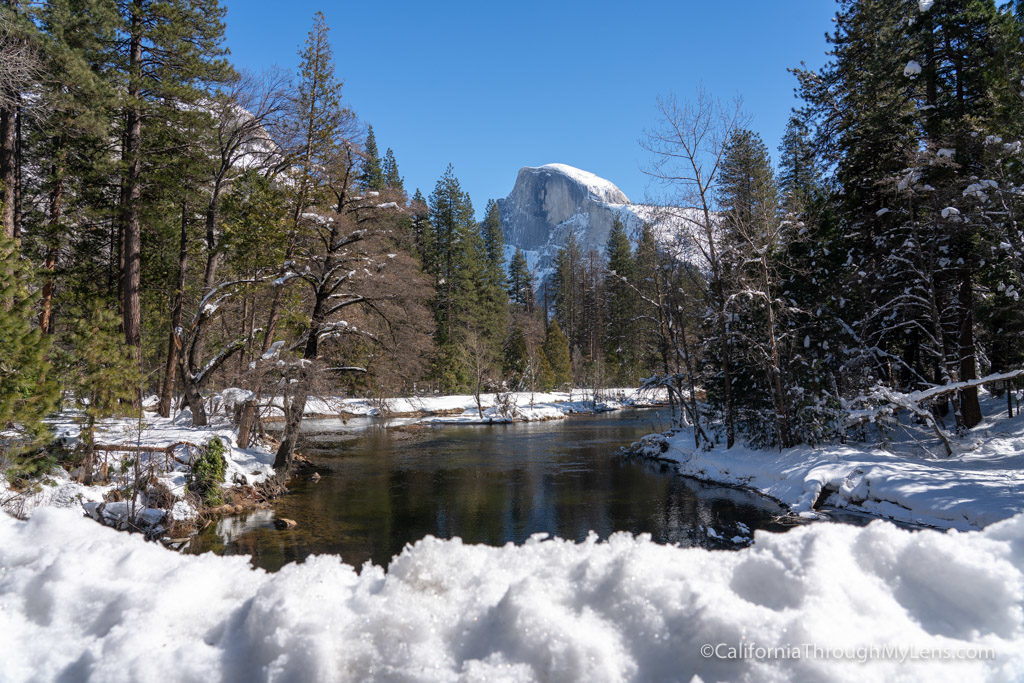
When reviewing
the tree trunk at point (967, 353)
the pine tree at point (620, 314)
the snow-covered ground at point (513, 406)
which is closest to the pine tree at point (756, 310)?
the tree trunk at point (967, 353)

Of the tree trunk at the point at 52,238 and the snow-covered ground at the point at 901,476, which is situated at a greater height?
the tree trunk at the point at 52,238

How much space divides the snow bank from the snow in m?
171

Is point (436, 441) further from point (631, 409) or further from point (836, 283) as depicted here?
point (631, 409)

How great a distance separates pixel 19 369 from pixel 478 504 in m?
8.84

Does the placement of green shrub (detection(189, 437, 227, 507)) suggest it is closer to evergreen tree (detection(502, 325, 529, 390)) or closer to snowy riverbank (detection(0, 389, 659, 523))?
snowy riverbank (detection(0, 389, 659, 523))

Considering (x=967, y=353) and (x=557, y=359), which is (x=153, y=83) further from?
(x=557, y=359)

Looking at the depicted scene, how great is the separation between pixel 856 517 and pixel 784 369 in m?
6.82

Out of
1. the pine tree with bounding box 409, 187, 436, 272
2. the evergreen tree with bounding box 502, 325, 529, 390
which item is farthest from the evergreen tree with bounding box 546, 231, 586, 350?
the pine tree with bounding box 409, 187, 436, 272

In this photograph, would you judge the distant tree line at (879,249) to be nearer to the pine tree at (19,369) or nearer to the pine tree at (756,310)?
the pine tree at (756,310)

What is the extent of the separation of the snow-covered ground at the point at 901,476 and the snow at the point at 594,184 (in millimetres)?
158471

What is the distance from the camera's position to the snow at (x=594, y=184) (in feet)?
579

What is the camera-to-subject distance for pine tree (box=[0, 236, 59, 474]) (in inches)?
296

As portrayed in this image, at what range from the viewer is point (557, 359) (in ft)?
160

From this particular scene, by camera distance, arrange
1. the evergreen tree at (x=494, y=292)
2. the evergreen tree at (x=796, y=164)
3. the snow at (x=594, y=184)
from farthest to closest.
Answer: the snow at (x=594, y=184), the evergreen tree at (x=494, y=292), the evergreen tree at (x=796, y=164)
